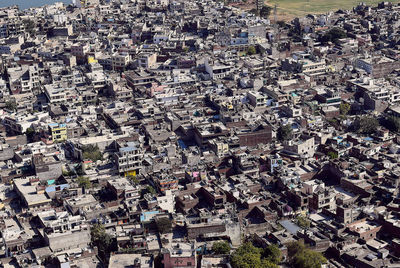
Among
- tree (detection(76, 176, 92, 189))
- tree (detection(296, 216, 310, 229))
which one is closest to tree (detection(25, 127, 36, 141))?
tree (detection(76, 176, 92, 189))

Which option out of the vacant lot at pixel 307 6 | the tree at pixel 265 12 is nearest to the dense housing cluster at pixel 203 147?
the tree at pixel 265 12

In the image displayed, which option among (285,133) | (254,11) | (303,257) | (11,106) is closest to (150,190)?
(303,257)

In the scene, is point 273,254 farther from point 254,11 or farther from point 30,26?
point 254,11

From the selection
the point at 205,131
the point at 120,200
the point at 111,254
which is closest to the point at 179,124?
the point at 205,131

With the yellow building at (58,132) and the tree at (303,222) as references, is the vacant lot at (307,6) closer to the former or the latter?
the yellow building at (58,132)

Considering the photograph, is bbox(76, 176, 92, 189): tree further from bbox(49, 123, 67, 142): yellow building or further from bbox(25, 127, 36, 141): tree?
bbox(25, 127, 36, 141): tree

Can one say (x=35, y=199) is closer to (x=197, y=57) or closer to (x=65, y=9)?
(x=197, y=57)
